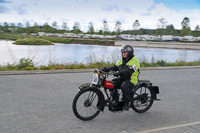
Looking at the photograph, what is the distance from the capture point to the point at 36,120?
506 centimetres

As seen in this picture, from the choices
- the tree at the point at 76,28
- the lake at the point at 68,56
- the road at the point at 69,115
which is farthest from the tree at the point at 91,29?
the road at the point at 69,115

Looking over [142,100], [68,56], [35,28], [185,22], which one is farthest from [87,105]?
[35,28]

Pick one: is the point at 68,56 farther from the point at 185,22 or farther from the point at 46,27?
the point at 46,27

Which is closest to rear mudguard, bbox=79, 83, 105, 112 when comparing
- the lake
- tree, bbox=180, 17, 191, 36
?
the lake

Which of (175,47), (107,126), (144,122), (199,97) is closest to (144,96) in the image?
(144,122)

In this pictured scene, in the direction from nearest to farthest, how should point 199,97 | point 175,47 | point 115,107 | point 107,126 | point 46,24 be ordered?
point 107,126 < point 115,107 < point 199,97 < point 175,47 < point 46,24

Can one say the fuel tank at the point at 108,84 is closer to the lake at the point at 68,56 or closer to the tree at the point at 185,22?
the lake at the point at 68,56

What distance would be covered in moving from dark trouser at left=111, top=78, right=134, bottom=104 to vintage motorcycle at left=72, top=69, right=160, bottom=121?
0.10 meters

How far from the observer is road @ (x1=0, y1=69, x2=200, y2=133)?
476cm

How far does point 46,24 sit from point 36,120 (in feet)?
431

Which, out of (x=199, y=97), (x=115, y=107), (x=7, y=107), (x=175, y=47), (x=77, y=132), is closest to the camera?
(x=77, y=132)

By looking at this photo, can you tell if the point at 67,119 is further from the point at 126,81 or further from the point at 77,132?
the point at 126,81

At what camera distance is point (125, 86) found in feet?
17.3

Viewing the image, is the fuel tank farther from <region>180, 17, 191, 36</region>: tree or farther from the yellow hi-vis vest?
<region>180, 17, 191, 36</region>: tree
